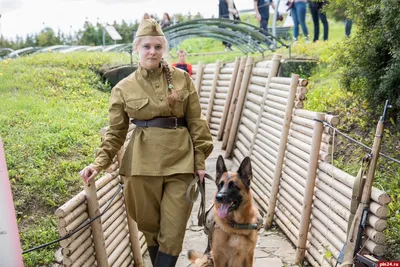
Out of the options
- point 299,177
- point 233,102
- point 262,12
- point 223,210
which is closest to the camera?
point 223,210

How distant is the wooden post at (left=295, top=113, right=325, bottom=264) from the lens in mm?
5199

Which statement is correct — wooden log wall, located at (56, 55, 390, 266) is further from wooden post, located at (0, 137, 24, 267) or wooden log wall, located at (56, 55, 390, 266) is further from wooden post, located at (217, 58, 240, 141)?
wooden post, located at (217, 58, 240, 141)

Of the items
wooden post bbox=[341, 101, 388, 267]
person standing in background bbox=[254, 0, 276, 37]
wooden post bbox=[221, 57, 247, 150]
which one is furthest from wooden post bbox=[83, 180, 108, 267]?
person standing in background bbox=[254, 0, 276, 37]

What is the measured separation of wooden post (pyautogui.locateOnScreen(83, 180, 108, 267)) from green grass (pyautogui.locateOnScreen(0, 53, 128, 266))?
18.7 inches

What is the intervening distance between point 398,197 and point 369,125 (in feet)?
6.05

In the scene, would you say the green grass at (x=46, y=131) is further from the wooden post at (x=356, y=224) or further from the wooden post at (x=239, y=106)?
the wooden post at (x=356, y=224)

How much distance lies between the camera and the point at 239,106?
9.26 meters

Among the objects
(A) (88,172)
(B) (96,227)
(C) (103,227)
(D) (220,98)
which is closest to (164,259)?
(B) (96,227)

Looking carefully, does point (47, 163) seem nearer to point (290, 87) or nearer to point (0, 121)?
point (0, 121)

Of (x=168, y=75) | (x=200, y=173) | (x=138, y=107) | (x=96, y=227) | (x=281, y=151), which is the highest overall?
(x=168, y=75)

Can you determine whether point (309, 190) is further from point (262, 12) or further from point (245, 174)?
point (262, 12)

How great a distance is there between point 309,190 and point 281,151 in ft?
3.86

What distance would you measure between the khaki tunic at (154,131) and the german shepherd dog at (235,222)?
56 centimetres

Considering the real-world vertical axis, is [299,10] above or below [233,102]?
above
